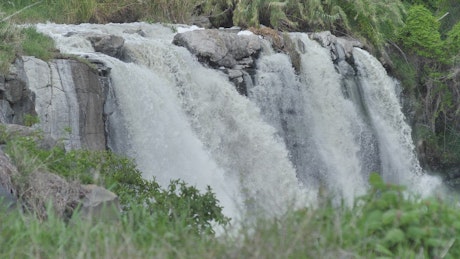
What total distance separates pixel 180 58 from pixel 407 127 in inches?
281

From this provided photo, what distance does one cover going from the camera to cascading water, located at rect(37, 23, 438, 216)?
11430 mm

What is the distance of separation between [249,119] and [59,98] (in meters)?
3.83

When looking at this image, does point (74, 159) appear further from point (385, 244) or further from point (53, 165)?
point (385, 244)

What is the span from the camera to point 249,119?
1320 cm

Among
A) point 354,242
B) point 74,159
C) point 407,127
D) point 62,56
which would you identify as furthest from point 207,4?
point 354,242

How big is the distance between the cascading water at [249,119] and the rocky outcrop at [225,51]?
0.76ft

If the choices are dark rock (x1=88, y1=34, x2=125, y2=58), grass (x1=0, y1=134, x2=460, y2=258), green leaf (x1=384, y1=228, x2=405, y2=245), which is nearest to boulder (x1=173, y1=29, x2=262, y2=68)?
dark rock (x1=88, y1=34, x2=125, y2=58)

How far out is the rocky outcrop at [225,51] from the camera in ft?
45.2

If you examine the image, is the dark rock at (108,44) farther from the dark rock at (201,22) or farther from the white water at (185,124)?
the dark rock at (201,22)

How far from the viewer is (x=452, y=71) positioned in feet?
63.5

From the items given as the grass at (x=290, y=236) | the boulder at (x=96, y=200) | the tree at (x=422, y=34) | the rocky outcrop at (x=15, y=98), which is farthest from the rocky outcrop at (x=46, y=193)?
the tree at (x=422, y=34)

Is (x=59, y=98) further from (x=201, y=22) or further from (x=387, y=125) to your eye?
(x=387, y=125)

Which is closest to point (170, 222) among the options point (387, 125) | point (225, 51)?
point (225, 51)

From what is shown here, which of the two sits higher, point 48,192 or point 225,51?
point 48,192
